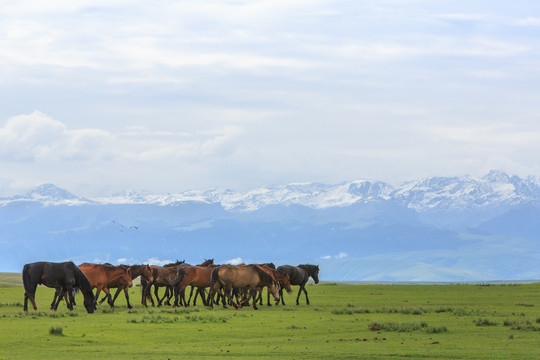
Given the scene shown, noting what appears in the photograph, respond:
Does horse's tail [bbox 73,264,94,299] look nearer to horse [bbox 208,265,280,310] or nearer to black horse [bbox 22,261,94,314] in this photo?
black horse [bbox 22,261,94,314]

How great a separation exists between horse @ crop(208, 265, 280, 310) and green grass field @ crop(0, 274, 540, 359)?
1.90m

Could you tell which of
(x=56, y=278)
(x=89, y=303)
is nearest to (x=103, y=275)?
(x=56, y=278)

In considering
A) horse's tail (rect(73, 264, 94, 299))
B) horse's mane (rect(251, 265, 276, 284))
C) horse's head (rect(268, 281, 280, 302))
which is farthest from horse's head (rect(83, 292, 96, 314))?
horse's head (rect(268, 281, 280, 302))

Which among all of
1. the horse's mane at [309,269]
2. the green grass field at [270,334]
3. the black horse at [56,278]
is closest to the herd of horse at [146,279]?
the black horse at [56,278]

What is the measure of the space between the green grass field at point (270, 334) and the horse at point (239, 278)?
1.90 metres

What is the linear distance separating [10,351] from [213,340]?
6.51 meters

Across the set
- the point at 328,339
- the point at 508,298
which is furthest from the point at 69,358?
the point at 508,298

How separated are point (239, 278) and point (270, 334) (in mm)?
12674

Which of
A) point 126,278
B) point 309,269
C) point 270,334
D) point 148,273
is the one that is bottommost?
point 270,334

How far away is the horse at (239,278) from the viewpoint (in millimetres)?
41594

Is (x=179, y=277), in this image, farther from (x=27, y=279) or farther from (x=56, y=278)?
(x=27, y=279)

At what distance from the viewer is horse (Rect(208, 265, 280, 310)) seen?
41.6m

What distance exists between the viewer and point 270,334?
2911 cm

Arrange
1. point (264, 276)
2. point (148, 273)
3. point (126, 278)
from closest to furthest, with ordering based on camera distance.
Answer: point (126, 278) → point (264, 276) → point (148, 273)
